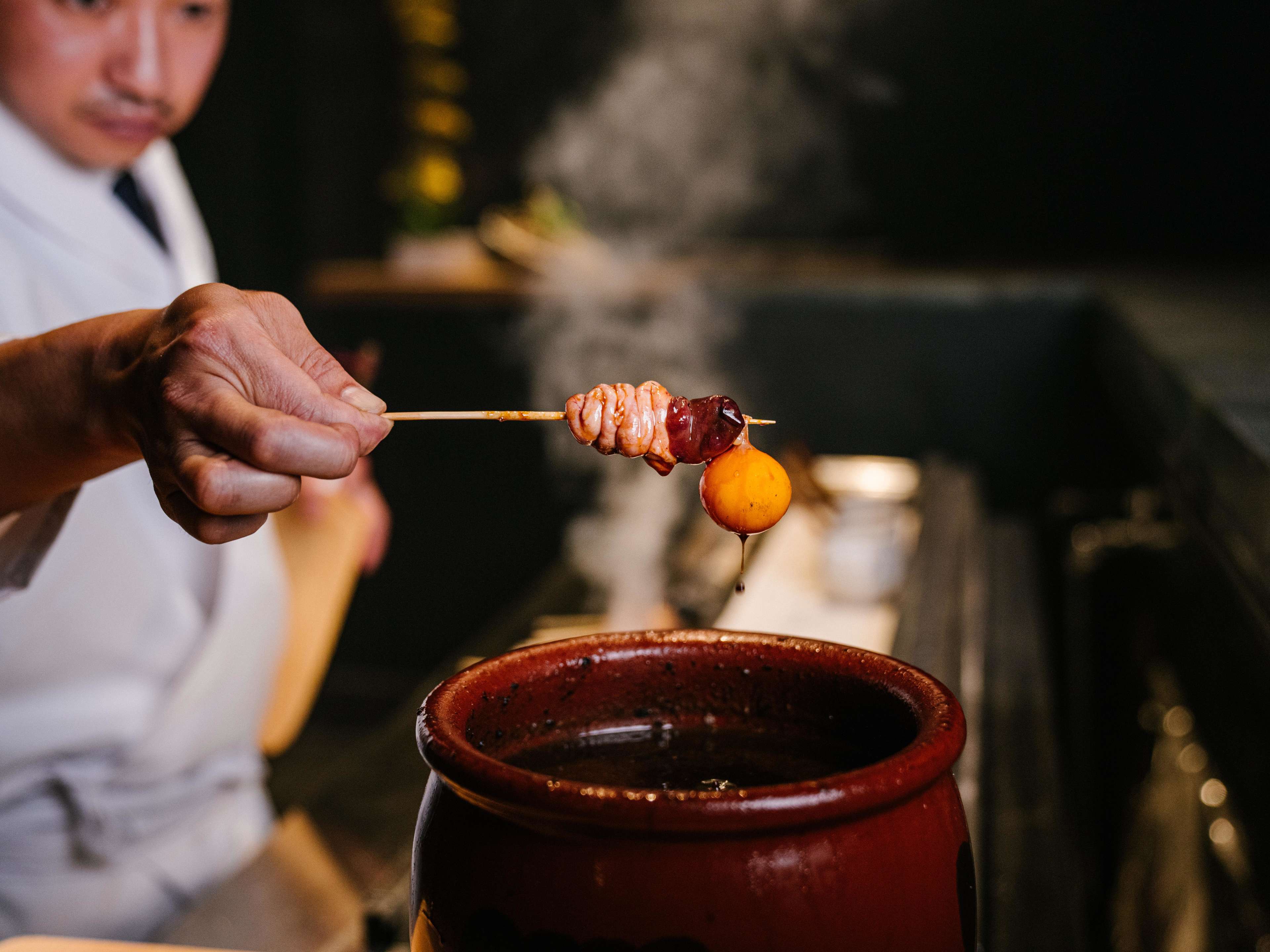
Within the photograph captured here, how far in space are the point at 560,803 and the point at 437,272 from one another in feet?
14.9

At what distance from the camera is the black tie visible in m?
1.88

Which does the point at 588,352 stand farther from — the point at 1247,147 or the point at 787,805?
the point at 787,805

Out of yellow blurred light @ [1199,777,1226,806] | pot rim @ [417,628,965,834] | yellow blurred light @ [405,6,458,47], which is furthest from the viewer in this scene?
yellow blurred light @ [405,6,458,47]

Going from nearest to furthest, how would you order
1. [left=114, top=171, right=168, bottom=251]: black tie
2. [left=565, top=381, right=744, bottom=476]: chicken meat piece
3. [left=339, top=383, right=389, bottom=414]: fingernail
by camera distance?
[left=339, top=383, right=389, bottom=414]: fingernail → [left=565, top=381, right=744, bottom=476]: chicken meat piece → [left=114, top=171, right=168, bottom=251]: black tie

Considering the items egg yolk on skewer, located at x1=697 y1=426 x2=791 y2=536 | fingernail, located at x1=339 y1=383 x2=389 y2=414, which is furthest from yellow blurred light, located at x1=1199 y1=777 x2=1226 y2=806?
fingernail, located at x1=339 y1=383 x2=389 y2=414

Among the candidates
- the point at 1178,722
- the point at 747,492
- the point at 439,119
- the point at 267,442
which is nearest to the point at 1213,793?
the point at 1178,722

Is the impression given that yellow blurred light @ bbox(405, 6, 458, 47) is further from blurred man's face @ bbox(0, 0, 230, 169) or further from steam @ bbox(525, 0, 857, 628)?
blurred man's face @ bbox(0, 0, 230, 169)

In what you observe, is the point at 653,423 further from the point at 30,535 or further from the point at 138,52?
the point at 138,52

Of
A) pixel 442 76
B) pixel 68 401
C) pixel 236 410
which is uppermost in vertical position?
pixel 236 410

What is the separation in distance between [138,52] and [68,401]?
74cm

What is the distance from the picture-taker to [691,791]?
1.96ft

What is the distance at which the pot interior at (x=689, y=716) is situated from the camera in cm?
77

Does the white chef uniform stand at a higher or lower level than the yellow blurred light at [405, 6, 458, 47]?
lower

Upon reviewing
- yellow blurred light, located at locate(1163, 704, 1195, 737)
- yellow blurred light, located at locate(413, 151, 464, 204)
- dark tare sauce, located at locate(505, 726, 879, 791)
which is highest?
dark tare sauce, located at locate(505, 726, 879, 791)
